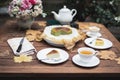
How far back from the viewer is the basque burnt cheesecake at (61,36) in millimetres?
1768

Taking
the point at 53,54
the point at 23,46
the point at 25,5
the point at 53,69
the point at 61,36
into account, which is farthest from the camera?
the point at 25,5

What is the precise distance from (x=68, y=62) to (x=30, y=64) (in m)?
0.26

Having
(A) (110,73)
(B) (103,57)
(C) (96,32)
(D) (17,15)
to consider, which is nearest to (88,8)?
(C) (96,32)

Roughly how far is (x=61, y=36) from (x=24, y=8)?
0.42 metres

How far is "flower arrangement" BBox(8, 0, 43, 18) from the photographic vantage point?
1979mm

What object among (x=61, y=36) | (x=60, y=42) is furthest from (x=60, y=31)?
(x=60, y=42)

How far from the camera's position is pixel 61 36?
185 centimetres

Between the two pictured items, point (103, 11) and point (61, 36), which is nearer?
point (61, 36)

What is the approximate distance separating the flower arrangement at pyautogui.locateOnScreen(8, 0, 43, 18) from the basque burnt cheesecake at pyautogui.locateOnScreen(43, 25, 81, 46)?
8.6 inches

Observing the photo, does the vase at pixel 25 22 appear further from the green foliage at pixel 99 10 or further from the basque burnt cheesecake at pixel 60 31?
the green foliage at pixel 99 10

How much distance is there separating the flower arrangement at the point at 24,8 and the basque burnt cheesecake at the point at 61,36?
22cm

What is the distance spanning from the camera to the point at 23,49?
168 cm

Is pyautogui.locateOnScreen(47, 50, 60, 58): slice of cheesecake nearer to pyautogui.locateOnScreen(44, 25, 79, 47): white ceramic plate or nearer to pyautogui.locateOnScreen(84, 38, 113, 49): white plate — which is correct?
pyautogui.locateOnScreen(44, 25, 79, 47): white ceramic plate

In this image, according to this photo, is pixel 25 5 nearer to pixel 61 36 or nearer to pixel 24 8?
pixel 24 8
